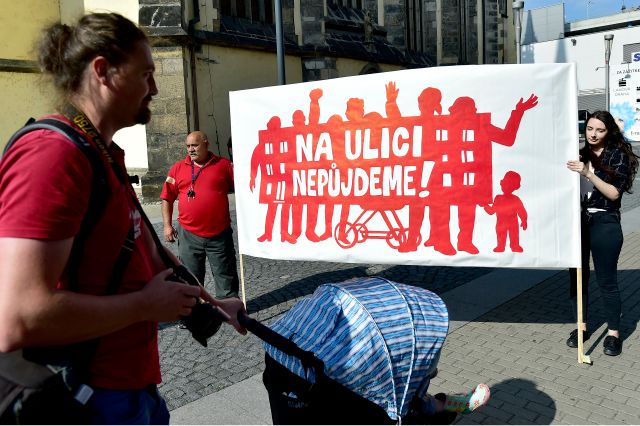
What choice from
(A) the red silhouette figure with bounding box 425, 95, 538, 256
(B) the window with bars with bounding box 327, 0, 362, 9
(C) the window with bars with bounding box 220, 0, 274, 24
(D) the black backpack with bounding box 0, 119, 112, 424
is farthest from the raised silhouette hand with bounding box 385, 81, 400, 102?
(B) the window with bars with bounding box 327, 0, 362, 9

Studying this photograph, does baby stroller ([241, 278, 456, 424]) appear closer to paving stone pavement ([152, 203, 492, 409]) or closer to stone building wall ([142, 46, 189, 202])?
paving stone pavement ([152, 203, 492, 409])

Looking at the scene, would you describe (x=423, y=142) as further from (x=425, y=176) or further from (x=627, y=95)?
(x=627, y=95)

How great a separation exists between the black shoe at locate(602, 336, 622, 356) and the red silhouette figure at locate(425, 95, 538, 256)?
1093 millimetres

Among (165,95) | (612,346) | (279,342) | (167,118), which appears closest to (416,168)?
(612,346)

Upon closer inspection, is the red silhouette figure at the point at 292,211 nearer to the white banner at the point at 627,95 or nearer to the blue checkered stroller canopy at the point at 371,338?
the blue checkered stroller canopy at the point at 371,338

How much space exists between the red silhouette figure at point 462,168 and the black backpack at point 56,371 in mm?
3069

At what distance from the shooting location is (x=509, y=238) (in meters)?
3.88

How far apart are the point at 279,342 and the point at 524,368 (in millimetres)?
2493

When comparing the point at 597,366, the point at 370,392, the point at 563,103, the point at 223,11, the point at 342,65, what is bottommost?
the point at 597,366

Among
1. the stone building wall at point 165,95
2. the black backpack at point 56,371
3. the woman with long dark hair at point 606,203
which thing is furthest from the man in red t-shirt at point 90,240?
the stone building wall at point 165,95

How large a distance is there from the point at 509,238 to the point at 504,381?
955mm

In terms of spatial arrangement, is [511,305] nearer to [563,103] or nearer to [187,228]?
[563,103]

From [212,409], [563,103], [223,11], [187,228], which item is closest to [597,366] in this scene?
[563,103]

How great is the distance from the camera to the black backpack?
3.88ft
